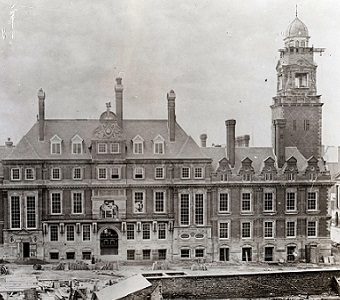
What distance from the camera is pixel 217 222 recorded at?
33.2 m

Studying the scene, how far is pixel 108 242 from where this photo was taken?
32250 mm

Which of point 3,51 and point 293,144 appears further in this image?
point 293,144

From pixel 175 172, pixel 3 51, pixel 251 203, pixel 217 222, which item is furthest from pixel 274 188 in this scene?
pixel 3 51

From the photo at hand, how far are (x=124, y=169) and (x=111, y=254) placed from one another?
513cm

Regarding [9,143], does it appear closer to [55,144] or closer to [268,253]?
[55,144]

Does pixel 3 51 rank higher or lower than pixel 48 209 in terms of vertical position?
higher

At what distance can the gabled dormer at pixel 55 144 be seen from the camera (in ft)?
106

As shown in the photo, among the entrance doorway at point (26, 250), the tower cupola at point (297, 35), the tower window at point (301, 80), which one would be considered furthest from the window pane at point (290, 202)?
the entrance doorway at point (26, 250)

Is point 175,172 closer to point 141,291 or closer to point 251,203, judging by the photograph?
point 251,203

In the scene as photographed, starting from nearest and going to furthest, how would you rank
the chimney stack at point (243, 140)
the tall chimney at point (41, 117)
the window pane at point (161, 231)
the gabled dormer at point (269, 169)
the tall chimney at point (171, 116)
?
the tall chimney at point (41, 117)
the tall chimney at point (171, 116)
the window pane at point (161, 231)
the gabled dormer at point (269, 169)
the chimney stack at point (243, 140)

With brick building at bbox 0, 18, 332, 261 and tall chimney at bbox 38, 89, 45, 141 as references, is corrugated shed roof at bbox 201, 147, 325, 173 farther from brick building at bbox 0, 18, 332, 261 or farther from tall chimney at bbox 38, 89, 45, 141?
tall chimney at bbox 38, 89, 45, 141

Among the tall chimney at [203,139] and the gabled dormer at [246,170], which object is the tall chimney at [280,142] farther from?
the tall chimney at [203,139]

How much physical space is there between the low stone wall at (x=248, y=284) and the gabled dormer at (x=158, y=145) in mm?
10273

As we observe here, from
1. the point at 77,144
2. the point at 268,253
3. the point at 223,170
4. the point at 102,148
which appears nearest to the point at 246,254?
the point at 268,253
